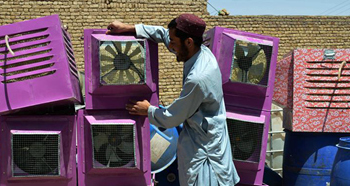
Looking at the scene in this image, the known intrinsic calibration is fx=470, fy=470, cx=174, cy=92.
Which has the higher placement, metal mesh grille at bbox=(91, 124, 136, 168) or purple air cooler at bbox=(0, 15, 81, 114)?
purple air cooler at bbox=(0, 15, 81, 114)

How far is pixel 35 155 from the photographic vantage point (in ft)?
10.5

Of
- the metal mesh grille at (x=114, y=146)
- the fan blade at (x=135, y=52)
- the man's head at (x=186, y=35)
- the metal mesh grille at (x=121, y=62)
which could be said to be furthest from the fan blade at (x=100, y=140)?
the man's head at (x=186, y=35)

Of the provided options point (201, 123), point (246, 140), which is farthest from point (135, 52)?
point (246, 140)

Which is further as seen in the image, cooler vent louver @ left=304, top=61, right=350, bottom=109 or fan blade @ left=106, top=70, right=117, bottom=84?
cooler vent louver @ left=304, top=61, right=350, bottom=109

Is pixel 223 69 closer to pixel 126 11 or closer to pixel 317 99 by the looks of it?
pixel 317 99

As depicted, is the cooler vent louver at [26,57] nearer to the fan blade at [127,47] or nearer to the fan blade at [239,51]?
the fan blade at [127,47]

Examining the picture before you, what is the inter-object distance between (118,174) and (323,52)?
202 cm

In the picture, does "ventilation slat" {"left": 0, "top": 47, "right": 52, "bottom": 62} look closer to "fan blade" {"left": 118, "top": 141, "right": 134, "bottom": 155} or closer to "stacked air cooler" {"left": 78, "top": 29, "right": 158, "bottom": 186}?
"stacked air cooler" {"left": 78, "top": 29, "right": 158, "bottom": 186}

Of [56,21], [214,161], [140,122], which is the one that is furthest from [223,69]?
[56,21]

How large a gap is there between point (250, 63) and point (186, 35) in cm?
102

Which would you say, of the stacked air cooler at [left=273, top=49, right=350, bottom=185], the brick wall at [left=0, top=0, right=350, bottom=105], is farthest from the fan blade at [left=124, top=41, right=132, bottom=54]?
the brick wall at [left=0, top=0, right=350, bottom=105]

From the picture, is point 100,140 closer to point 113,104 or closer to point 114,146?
point 114,146

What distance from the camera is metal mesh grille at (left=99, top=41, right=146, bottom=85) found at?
3203 mm

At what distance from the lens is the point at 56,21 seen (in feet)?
10.6
